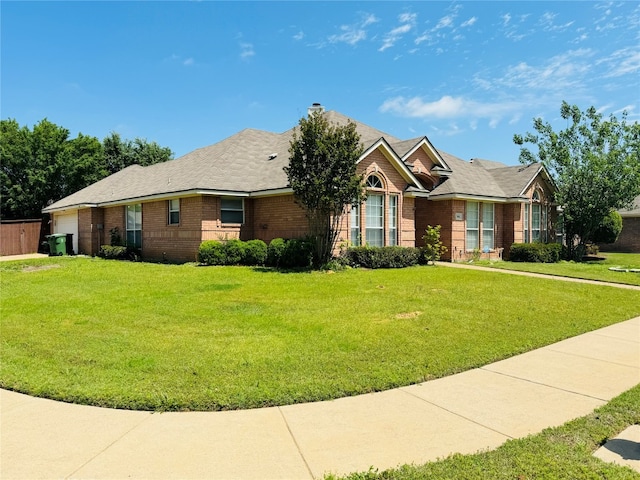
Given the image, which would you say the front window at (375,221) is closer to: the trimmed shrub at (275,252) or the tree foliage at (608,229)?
the trimmed shrub at (275,252)

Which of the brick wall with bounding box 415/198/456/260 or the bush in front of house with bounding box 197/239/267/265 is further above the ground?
the brick wall with bounding box 415/198/456/260

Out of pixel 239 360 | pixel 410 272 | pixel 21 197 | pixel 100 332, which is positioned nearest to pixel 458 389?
pixel 239 360

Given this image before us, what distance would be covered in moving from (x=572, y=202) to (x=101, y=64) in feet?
85.2

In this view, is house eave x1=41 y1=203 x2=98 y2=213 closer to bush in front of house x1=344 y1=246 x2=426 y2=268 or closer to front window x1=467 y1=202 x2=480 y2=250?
bush in front of house x1=344 y1=246 x2=426 y2=268

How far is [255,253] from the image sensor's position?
17.1 metres

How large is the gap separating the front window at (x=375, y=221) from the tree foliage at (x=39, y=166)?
2924 centimetres

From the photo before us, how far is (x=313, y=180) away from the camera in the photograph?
15.2 meters

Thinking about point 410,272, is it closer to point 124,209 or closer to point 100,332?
point 100,332

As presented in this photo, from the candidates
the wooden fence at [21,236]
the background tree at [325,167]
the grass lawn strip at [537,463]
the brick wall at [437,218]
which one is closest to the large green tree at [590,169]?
the brick wall at [437,218]

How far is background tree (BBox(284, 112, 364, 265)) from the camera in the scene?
1507 centimetres

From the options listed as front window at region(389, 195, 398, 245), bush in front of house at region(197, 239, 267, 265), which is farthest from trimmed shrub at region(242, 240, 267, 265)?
front window at region(389, 195, 398, 245)

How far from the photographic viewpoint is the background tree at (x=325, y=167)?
49.4 ft

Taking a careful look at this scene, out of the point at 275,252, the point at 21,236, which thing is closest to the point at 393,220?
the point at 275,252

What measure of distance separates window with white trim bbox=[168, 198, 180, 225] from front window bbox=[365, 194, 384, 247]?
28.3 feet
